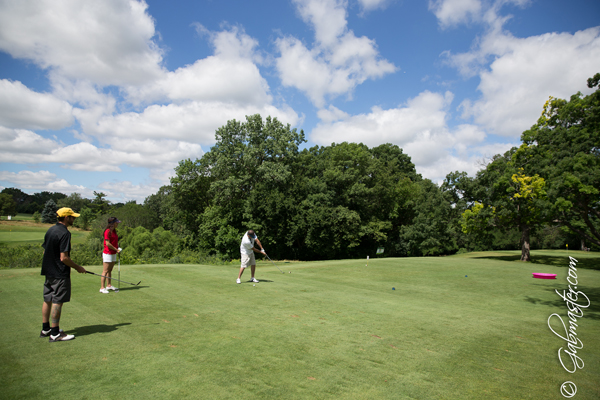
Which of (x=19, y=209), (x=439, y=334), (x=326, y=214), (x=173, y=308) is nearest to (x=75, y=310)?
(x=173, y=308)

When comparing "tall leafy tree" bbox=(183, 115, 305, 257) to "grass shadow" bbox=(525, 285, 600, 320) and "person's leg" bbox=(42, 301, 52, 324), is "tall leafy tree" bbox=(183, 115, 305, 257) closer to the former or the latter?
"grass shadow" bbox=(525, 285, 600, 320)

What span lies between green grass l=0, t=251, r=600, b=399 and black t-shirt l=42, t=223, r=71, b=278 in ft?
3.78

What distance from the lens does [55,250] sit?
5844mm

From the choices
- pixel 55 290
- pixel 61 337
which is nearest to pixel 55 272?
pixel 55 290

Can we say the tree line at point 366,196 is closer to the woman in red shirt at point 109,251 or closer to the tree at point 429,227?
the tree at point 429,227

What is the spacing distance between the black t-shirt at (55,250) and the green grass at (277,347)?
3.78ft

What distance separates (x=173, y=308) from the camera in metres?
8.08

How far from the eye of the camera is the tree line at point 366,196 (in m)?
26.7

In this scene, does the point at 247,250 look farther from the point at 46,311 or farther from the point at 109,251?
the point at 46,311

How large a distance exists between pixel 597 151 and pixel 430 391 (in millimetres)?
31868

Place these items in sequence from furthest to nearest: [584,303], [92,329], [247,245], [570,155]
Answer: [570,155] < [247,245] < [584,303] < [92,329]

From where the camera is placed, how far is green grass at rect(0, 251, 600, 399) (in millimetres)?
4211

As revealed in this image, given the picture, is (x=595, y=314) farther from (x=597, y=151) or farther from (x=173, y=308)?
(x=597, y=151)

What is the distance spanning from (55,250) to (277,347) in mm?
4329
